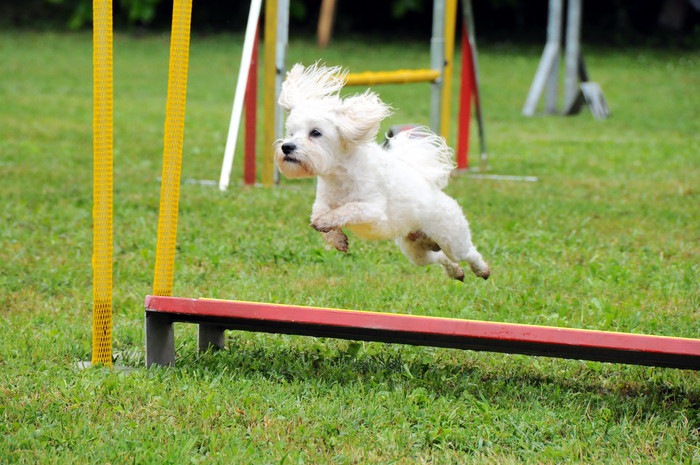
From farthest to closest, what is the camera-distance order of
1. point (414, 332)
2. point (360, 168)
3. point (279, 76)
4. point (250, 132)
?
point (250, 132), point (279, 76), point (360, 168), point (414, 332)

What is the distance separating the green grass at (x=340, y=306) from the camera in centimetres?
349

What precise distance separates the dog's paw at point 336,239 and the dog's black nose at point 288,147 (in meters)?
0.38

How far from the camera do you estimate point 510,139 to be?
504 inches

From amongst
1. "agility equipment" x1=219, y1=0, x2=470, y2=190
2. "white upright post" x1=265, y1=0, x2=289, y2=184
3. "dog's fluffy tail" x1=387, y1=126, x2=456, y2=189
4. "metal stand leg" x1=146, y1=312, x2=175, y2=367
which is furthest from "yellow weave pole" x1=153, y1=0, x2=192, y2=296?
"white upright post" x1=265, y1=0, x2=289, y2=184

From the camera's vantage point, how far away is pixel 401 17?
2616 cm

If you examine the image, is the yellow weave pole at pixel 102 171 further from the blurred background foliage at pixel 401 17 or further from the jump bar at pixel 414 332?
the blurred background foliage at pixel 401 17

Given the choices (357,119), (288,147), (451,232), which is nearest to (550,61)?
(451,232)

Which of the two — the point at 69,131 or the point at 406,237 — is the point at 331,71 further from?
the point at 69,131

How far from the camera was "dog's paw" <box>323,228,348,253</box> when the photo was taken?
4.12 m

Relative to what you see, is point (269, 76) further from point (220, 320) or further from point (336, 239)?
point (220, 320)

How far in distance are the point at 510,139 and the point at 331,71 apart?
8587 mm

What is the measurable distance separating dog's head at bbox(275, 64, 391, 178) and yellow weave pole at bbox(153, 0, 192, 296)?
0.43m

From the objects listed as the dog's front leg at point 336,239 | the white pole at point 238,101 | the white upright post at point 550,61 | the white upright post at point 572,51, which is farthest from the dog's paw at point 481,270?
the white upright post at point 572,51

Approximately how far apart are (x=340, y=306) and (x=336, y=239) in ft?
3.39
